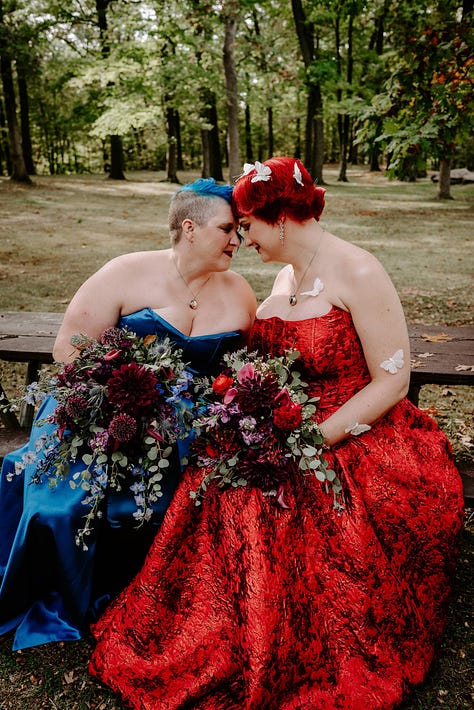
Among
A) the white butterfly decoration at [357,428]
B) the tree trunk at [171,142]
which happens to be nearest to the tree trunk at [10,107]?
the tree trunk at [171,142]

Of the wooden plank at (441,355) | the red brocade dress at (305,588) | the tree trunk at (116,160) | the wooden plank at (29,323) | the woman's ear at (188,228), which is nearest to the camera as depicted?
the red brocade dress at (305,588)

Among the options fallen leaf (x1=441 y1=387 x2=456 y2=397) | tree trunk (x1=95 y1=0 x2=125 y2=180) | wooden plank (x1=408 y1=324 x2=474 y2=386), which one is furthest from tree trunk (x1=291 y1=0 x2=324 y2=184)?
wooden plank (x1=408 y1=324 x2=474 y2=386)

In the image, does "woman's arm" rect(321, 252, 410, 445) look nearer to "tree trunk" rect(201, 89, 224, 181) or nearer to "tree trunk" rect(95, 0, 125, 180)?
"tree trunk" rect(95, 0, 125, 180)

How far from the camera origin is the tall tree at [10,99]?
1689 cm

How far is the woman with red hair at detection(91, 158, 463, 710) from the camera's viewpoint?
2.23m

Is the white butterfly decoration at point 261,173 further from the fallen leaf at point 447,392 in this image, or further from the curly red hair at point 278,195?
the fallen leaf at point 447,392

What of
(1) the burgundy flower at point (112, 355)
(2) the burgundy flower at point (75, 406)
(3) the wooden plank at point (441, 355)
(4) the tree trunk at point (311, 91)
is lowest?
(3) the wooden plank at point (441, 355)

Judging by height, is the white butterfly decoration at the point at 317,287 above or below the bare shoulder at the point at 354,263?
below

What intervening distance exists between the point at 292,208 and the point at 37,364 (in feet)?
9.07

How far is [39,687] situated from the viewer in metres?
2.46

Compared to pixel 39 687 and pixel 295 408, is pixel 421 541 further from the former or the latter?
pixel 39 687

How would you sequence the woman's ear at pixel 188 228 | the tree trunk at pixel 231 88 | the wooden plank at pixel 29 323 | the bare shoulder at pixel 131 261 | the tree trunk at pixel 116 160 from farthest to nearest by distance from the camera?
the tree trunk at pixel 116 160 → the tree trunk at pixel 231 88 → the wooden plank at pixel 29 323 → the bare shoulder at pixel 131 261 → the woman's ear at pixel 188 228

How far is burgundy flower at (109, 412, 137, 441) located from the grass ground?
3.59ft

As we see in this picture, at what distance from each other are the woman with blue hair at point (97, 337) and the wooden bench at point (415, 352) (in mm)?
654
